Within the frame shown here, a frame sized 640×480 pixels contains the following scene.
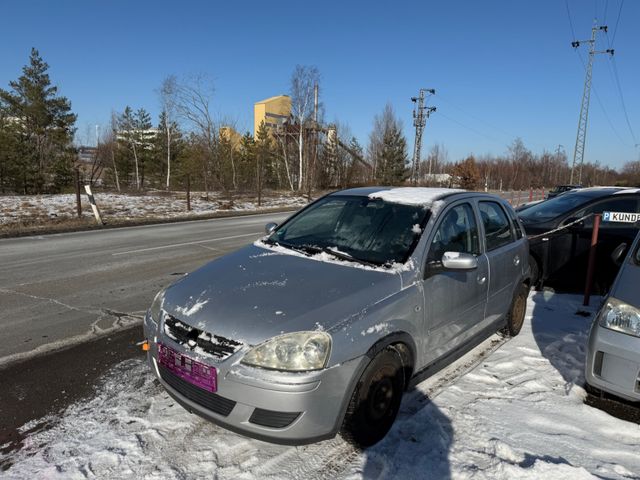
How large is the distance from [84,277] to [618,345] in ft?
24.2

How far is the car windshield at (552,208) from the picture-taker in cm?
679

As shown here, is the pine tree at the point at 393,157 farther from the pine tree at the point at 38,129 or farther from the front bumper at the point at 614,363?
the front bumper at the point at 614,363

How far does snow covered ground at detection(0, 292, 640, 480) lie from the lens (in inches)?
98.3

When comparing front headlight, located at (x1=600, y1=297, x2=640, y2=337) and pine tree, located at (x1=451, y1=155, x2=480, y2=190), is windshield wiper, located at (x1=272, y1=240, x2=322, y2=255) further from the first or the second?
pine tree, located at (x1=451, y1=155, x2=480, y2=190)

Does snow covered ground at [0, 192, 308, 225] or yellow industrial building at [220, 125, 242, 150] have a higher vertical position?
yellow industrial building at [220, 125, 242, 150]

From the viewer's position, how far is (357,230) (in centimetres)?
364

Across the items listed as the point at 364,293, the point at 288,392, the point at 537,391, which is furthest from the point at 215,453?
the point at 537,391

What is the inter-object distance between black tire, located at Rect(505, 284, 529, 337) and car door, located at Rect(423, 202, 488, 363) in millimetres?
893

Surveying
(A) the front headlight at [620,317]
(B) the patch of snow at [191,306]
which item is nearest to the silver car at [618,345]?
(A) the front headlight at [620,317]

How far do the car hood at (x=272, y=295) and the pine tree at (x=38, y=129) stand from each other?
114ft

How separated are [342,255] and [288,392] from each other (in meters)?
1.31

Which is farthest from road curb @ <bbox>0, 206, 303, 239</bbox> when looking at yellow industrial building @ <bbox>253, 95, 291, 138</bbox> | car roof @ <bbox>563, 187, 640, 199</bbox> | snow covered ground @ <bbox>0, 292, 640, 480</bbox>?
yellow industrial building @ <bbox>253, 95, 291, 138</bbox>

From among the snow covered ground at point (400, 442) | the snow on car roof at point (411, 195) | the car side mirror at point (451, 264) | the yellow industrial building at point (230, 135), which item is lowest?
the snow covered ground at point (400, 442)

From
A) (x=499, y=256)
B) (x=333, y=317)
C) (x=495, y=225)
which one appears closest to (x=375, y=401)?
(x=333, y=317)
